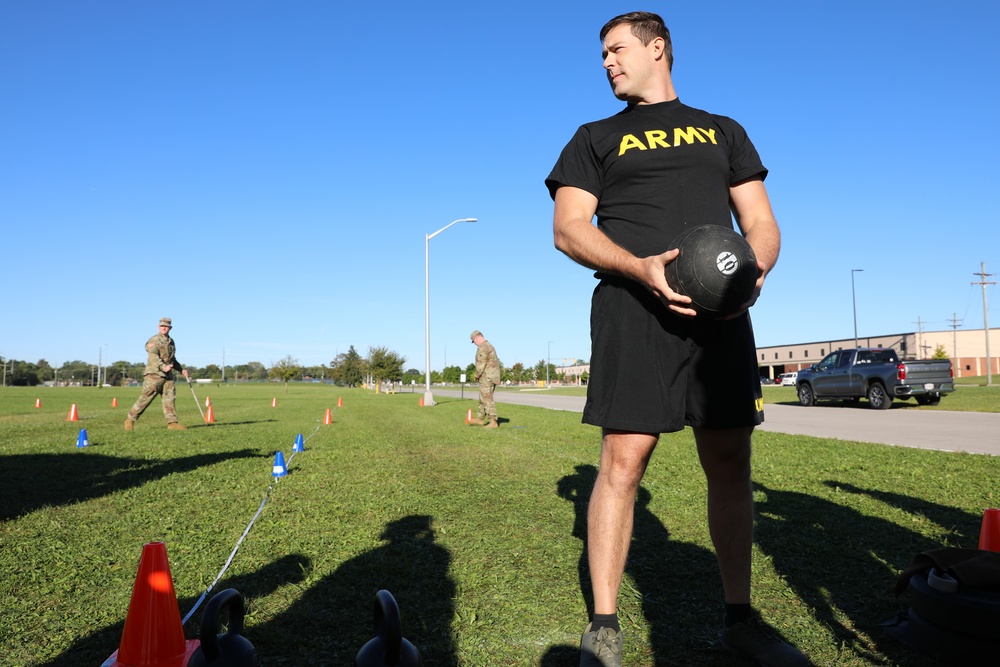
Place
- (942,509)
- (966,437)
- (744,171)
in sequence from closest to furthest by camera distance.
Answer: (744,171), (942,509), (966,437)

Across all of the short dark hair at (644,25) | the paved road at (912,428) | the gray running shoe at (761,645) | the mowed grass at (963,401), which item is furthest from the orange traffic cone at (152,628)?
the mowed grass at (963,401)

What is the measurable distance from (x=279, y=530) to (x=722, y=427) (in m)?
3.31

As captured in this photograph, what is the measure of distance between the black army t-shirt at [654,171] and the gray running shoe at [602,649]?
1375 mm

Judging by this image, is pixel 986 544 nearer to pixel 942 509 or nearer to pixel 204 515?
pixel 942 509

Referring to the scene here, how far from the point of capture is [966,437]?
1125 centimetres

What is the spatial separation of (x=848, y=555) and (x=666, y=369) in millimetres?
2269

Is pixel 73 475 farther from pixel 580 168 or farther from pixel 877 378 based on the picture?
pixel 877 378

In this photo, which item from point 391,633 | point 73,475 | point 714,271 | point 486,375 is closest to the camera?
point 391,633

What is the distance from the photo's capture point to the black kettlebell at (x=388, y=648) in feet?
4.78

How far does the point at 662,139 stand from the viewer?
2697 millimetres

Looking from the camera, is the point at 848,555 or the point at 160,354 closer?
the point at 848,555

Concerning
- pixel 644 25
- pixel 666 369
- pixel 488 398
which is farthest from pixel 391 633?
pixel 488 398

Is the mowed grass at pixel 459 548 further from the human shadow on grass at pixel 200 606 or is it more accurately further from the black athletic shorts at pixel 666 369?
the black athletic shorts at pixel 666 369

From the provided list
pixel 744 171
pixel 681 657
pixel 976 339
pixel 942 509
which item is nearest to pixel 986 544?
pixel 681 657
